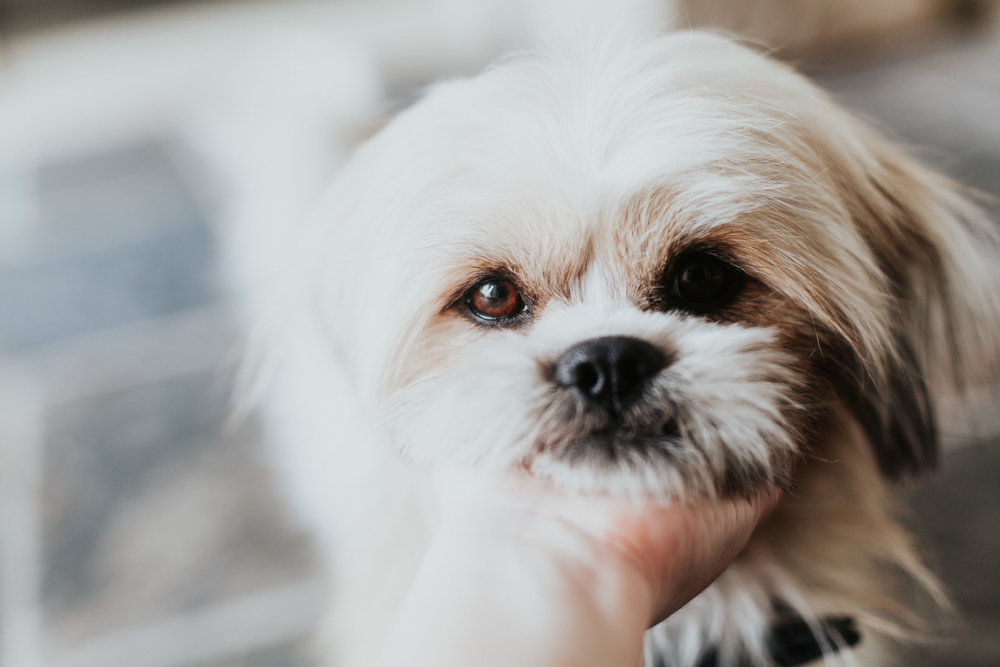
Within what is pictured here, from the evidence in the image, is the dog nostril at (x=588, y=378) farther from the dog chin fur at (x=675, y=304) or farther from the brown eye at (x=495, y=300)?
the brown eye at (x=495, y=300)

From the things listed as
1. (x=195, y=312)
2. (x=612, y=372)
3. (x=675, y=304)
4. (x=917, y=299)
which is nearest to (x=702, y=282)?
(x=675, y=304)

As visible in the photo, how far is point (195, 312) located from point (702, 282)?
177 cm

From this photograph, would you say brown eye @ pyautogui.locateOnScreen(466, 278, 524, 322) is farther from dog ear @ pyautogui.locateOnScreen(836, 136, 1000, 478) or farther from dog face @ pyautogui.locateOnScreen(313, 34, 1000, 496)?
dog ear @ pyautogui.locateOnScreen(836, 136, 1000, 478)

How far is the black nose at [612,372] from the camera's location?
63 cm

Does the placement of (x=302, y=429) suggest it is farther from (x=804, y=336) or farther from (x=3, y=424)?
(x=804, y=336)

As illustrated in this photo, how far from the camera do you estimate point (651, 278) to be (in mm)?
736

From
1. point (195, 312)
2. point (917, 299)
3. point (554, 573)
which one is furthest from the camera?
point (195, 312)

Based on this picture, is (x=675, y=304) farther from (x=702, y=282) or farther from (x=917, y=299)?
(x=917, y=299)

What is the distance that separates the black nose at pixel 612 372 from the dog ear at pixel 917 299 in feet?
0.95

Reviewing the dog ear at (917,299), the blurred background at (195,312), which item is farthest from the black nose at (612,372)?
the blurred background at (195,312)

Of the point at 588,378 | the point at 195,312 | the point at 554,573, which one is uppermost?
the point at 588,378

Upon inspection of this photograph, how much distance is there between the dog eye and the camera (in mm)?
729

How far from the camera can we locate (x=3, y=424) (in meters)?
1.86

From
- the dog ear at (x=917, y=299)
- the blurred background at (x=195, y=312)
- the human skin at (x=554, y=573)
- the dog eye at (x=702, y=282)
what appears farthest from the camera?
the blurred background at (x=195, y=312)
